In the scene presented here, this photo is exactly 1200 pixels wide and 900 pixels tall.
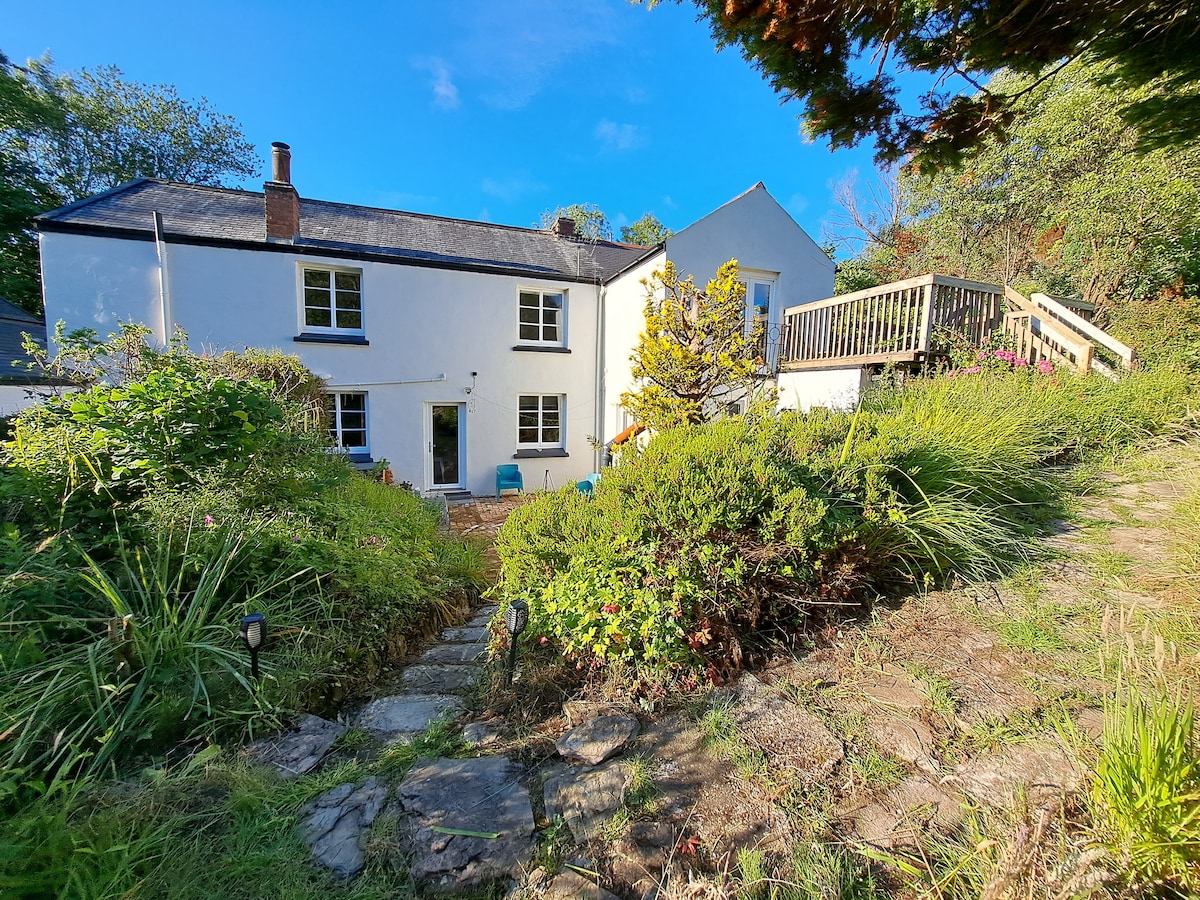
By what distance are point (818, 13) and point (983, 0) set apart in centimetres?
121

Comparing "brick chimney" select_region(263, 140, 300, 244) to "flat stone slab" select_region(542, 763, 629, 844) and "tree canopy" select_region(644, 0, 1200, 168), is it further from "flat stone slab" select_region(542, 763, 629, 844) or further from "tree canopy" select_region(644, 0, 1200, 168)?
"flat stone slab" select_region(542, 763, 629, 844)

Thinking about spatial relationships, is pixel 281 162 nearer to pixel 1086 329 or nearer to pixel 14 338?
pixel 14 338

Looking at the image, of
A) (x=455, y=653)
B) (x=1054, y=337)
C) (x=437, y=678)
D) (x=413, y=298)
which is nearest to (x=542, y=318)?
(x=413, y=298)

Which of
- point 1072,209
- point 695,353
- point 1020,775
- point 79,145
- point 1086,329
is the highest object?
point 79,145

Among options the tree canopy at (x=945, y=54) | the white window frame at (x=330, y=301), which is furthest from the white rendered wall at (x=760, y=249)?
the white window frame at (x=330, y=301)

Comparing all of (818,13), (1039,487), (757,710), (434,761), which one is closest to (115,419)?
(434,761)

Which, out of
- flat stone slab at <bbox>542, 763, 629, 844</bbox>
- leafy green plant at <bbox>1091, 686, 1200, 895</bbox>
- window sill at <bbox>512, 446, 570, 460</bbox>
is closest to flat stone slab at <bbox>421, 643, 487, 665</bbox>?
flat stone slab at <bbox>542, 763, 629, 844</bbox>

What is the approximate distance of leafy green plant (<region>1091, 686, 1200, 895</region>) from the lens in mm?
1266

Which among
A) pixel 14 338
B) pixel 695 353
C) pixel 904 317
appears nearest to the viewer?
pixel 695 353

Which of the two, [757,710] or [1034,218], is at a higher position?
[1034,218]

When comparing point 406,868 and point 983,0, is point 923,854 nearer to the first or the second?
point 406,868

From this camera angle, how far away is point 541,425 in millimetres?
12398

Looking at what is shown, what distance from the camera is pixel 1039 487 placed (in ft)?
13.3

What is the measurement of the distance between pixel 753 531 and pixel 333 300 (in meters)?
10.9
